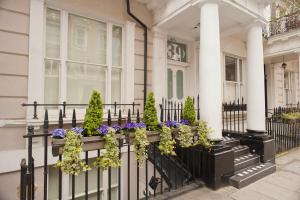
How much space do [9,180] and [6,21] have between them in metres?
2.95

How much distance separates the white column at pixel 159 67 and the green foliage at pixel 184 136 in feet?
7.13

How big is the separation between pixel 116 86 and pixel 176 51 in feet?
8.43

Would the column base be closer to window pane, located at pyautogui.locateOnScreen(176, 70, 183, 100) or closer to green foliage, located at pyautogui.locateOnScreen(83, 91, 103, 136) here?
window pane, located at pyautogui.locateOnScreen(176, 70, 183, 100)

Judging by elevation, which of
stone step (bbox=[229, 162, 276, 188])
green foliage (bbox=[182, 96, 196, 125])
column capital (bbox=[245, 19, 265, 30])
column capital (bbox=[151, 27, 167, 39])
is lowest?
stone step (bbox=[229, 162, 276, 188])

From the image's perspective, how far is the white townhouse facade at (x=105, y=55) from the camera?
3.79 meters

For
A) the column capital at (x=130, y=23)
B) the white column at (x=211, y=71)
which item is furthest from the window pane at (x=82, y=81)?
the white column at (x=211, y=71)

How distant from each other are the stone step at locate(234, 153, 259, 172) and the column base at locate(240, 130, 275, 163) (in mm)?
180

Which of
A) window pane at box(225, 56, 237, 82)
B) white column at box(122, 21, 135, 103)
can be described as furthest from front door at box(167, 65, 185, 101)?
window pane at box(225, 56, 237, 82)

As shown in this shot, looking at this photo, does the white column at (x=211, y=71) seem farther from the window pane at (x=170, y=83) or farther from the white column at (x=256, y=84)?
the window pane at (x=170, y=83)

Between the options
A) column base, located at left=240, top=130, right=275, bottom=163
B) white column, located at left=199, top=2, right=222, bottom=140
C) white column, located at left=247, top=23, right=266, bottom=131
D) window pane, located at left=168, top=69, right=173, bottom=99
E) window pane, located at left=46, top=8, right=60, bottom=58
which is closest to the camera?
white column, located at left=199, top=2, right=222, bottom=140

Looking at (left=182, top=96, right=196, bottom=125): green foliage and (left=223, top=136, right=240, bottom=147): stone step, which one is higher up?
(left=182, top=96, right=196, bottom=125): green foliage

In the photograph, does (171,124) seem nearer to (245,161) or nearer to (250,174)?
(250,174)

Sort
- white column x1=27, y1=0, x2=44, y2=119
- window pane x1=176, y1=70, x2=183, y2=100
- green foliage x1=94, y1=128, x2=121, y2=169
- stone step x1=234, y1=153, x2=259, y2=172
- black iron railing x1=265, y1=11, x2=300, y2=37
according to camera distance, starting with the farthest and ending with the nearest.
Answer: black iron railing x1=265, y1=11, x2=300, y2=37 → window pane x1=176, y1=70, x2=183, y2=100 → stone step x1=234, y1=153, x2=259, y2=172 → white column x1=27, y1=0, x2=44, y2=119 → green foliage x1=94, y1=128, x2=121, y2=169

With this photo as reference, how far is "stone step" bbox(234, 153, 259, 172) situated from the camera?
452 cm
